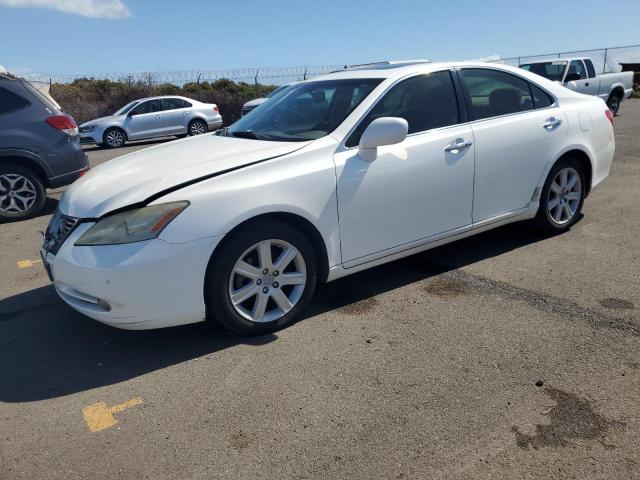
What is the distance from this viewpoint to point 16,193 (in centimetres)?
720

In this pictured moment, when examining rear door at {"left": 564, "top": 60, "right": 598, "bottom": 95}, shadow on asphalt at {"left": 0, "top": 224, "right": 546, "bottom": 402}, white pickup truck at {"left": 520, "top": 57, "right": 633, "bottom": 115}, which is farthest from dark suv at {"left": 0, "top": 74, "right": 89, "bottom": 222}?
rear door at {"left": 564, "top": 60, "right": 598, "bottom": 95}

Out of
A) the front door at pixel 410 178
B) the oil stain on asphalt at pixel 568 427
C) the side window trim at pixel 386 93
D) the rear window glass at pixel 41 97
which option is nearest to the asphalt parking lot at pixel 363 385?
the oil stain on asphalt at pixel 568 427

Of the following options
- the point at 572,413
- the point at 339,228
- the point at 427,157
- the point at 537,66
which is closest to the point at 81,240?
the point at 339,228

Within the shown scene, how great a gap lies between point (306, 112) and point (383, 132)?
0.85m

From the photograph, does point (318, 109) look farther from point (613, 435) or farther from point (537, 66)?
point (537, 66)

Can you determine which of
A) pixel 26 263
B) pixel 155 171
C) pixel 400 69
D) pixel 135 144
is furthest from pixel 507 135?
pixel 135 144

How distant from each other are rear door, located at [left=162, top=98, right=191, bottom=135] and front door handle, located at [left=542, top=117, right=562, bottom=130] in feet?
49.4

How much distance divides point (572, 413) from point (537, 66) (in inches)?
600

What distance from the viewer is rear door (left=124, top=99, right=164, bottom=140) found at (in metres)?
17.5

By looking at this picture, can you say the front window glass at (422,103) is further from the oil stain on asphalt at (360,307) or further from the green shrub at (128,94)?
the green shrub at (128,94)

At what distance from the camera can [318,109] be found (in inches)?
167

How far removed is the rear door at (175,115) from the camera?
1805 centimetres

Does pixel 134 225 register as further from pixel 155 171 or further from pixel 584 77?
pixel 584 77

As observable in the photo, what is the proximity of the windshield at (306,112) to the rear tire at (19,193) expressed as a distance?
12.4 ft
